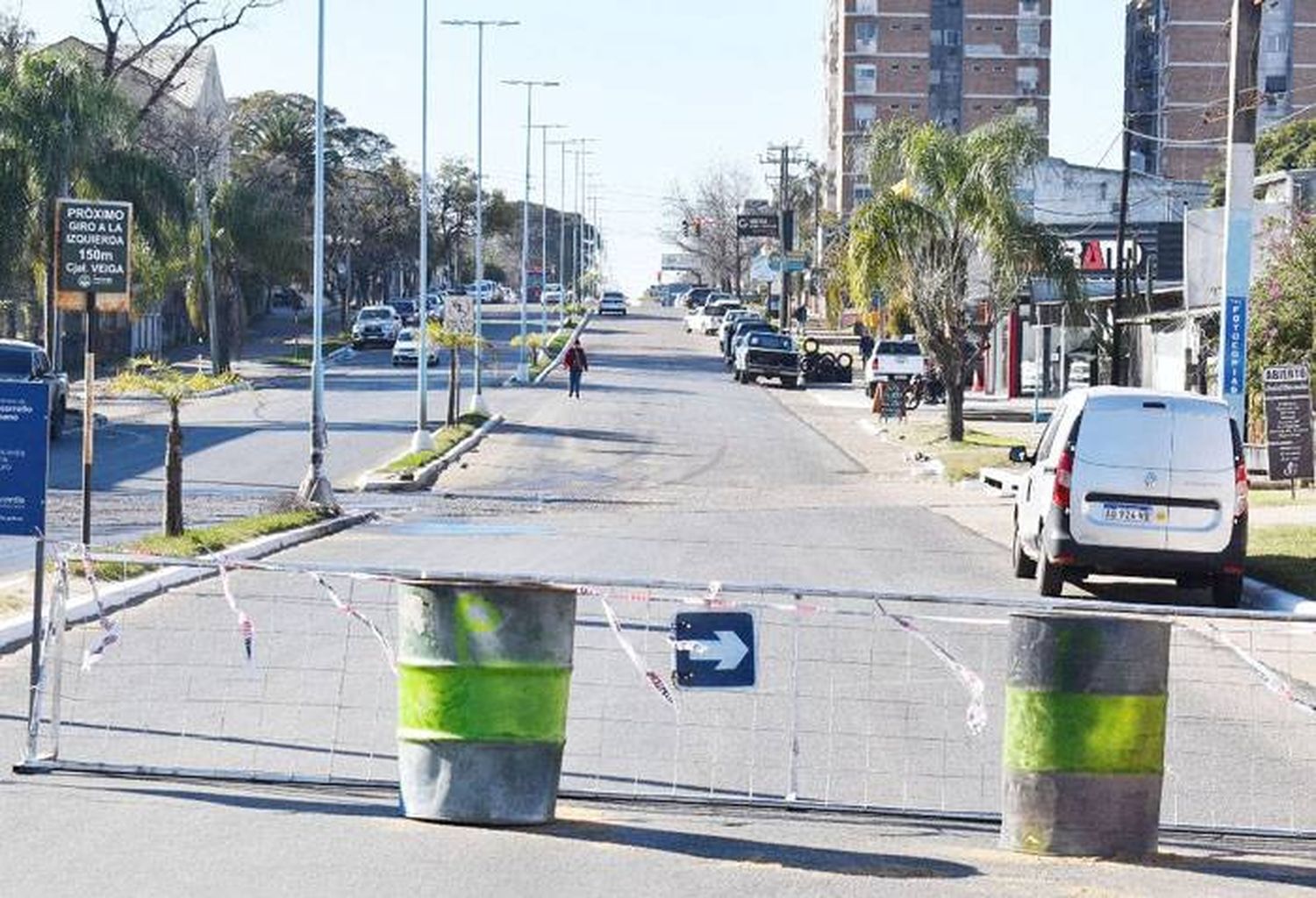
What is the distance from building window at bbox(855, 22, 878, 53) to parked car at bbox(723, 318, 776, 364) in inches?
1908

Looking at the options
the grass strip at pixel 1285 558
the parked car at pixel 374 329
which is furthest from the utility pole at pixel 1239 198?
the parked car at pixel 374 329

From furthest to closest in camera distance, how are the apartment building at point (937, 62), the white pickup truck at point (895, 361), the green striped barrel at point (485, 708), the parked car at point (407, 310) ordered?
the apartment building at point (937, 62)
the parked car at point (407, 310)
the white pickup truck at point (895, 361)
the green striped barrel at point (485, 708)

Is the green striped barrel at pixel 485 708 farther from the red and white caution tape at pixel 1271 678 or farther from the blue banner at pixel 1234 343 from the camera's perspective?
the blue banner at pixel 1234 343

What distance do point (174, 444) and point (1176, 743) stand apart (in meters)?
13.9

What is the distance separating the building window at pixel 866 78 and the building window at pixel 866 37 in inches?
39.2

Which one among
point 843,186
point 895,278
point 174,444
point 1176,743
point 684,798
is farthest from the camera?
point 843,186

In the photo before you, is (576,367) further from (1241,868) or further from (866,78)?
(866,78)

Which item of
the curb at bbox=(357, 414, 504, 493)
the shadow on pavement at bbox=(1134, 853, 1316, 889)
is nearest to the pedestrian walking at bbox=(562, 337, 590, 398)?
the curb at bbox=(357, 414, 504, 493)

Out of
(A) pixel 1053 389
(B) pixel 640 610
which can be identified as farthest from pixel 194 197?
(B) pixel 640 610

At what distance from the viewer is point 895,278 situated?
45031mm

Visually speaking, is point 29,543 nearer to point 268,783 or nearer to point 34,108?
point 268,783

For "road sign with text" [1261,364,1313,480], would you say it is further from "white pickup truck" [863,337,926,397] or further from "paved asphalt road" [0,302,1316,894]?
"white pickup truck" [863,337,926,397]

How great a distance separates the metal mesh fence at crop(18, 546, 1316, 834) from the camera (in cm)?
1084

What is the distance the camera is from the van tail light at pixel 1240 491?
64.1ft
